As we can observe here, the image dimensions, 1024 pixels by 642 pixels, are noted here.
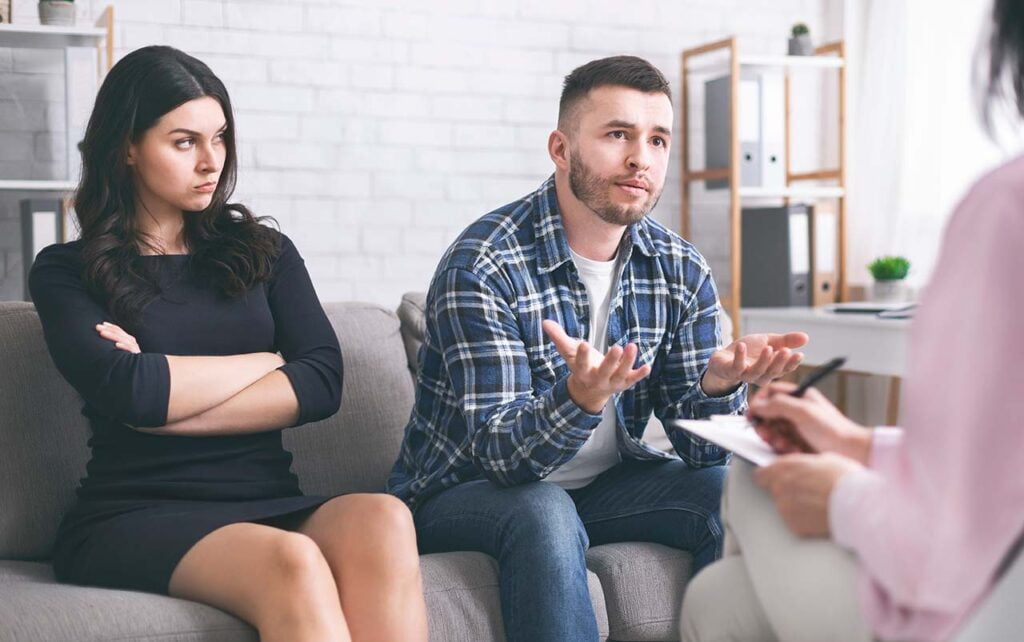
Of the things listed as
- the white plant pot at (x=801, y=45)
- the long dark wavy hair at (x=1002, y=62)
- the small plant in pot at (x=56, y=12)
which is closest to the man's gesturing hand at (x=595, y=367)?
the long dark wavy hair at (x=1002, y=62)

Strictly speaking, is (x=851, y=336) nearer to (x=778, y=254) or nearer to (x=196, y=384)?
(x=778, y=254)

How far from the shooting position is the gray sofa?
1.60m

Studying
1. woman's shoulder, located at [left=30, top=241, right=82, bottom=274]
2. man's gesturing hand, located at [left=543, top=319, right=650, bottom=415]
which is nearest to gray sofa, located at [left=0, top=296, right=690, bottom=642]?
woman's shoulder, located at [left=30, top=241, right=82, bottom=274]

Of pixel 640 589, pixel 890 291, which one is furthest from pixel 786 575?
pixel 890 291

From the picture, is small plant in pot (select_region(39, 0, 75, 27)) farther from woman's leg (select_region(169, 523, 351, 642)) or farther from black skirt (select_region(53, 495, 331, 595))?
woman's leg (select_region(169, 523, 351, 642))

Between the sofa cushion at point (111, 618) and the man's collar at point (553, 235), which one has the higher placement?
the man's collar at point (553, 235)

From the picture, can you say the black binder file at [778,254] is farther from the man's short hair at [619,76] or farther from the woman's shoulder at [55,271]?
the woman's shoulder at [55,271]

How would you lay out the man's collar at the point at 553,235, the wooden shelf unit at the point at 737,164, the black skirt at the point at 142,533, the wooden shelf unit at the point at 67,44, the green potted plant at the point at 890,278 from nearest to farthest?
1. the black skirt at the point at 142,533
2. the man's collar at the point at 553,235
3. the wooden shelf unit at the point at 67,44
4. the green potted plant at the point at 890,278
5. the wooden shelf unit at the point at 737,164

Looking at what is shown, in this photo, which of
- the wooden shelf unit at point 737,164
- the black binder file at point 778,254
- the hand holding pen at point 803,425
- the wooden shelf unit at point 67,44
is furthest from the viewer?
the black binder file at point 778,254

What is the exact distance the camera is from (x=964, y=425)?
0.85 metres

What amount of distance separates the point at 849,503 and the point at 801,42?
122 inches

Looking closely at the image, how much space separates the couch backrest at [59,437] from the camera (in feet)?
6.50

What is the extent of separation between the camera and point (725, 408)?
202 centimetres

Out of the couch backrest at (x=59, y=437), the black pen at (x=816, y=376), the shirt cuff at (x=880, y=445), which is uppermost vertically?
the black pen at (x=816, y=376)
